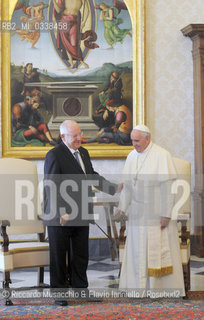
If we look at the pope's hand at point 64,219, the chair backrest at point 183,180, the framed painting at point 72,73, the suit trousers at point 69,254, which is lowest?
the suit trousers at point 69,254

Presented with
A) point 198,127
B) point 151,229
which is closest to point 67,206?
point 151,229

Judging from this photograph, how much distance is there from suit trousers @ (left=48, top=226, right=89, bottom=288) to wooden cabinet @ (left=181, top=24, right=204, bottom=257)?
3.41 meters

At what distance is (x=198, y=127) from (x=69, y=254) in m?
3.79

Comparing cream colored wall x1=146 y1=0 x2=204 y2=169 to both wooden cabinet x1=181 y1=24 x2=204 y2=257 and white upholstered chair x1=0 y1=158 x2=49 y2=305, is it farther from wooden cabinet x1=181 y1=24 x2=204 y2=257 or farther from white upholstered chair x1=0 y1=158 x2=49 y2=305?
white upholstered chair x1=0 y1=158 x2=49 y2=305

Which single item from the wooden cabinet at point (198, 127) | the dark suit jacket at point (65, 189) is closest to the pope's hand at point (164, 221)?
the dark suit jacket at point (65, 189)

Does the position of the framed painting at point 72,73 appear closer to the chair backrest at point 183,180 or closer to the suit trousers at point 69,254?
the chair backrest at point 183,180

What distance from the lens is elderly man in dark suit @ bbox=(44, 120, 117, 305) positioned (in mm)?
5809

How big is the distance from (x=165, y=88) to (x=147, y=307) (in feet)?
14.3

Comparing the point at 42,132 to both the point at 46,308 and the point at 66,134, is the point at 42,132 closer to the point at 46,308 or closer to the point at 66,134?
the point at 66,134

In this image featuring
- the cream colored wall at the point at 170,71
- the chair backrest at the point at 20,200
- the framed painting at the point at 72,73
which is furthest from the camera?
the cream colored wall at the point at 170,71

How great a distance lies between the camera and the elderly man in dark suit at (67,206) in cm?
581

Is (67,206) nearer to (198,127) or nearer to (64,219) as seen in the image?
(64,219)

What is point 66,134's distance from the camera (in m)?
5.98

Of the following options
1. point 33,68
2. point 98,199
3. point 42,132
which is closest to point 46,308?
point 98,199
